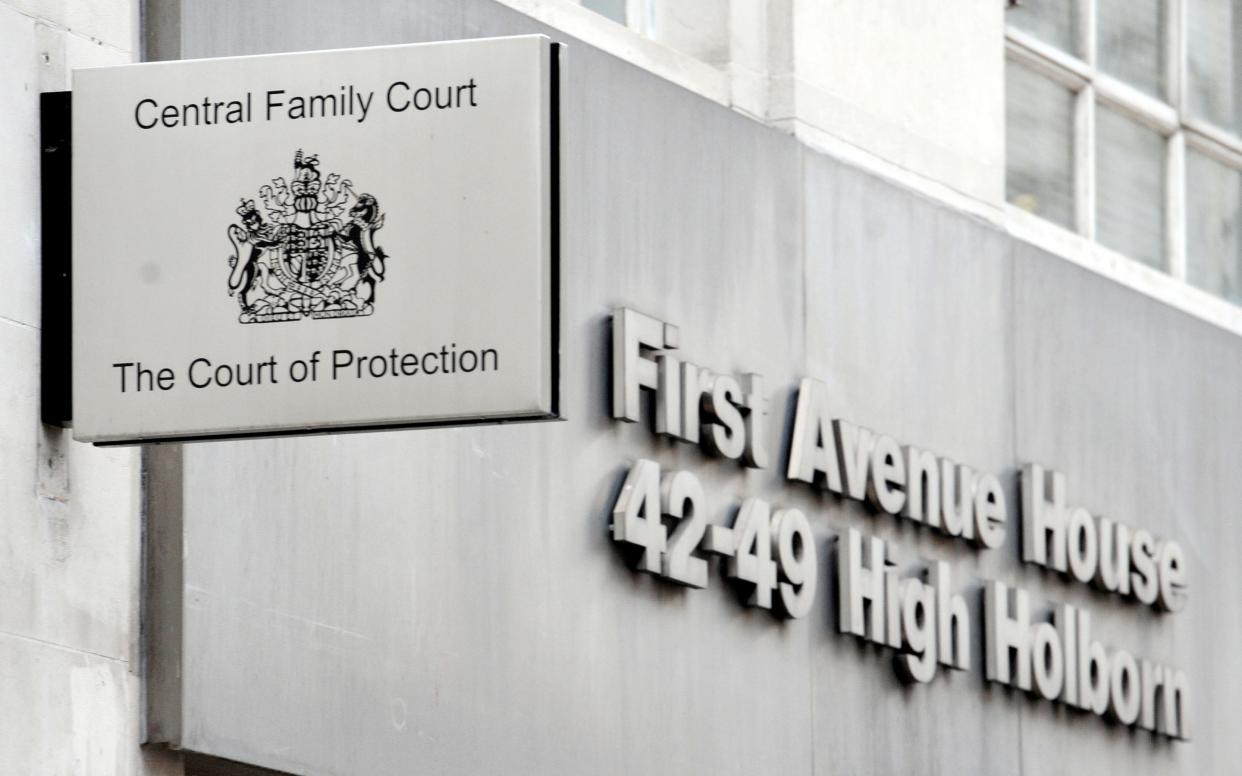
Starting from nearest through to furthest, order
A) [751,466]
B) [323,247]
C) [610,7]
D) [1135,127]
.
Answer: [323,247] < [751,466] < [610,7] < [1135,127]

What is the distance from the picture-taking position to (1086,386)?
13227 millimetres

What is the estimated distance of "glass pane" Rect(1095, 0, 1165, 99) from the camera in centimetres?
1455

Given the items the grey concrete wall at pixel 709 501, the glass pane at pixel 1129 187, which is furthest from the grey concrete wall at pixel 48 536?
the glass pane at pixel 1129 187

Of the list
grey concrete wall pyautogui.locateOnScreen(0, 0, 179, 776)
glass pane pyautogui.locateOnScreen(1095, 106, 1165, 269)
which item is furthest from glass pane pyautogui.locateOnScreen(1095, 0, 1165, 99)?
grey concrete wall pyautogui.locateOnScreen(0, 0, 179, 776)

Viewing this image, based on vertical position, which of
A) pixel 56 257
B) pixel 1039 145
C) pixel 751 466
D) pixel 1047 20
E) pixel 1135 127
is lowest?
pixel 751 466

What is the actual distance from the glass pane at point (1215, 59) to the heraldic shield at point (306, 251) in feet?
27.6

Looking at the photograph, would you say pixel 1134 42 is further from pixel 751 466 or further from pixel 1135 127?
pixel 751 466

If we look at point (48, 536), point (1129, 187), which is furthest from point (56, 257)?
point (1129, 187)

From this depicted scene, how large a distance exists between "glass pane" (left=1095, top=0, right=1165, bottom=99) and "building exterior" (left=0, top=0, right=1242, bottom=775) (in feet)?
0.09

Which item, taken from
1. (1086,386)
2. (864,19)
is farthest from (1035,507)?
(864,19)

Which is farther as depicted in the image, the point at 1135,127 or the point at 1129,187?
the point at 1135,127

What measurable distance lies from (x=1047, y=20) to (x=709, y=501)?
435 centimetres

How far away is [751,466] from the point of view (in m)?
10.9

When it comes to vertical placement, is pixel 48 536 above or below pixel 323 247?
below
